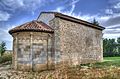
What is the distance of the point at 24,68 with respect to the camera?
17.7 metres

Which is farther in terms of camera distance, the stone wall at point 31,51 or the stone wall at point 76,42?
the stone wall at point 76,42

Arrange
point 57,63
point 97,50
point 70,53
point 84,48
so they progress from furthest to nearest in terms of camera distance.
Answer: point 97,50
point 84,48
point 70,53
point 57,63

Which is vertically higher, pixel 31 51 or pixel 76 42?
pixel 76 42

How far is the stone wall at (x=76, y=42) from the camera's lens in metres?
19.5

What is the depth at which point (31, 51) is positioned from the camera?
1772cm

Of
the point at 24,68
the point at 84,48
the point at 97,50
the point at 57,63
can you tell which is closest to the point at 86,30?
the point at 84,48

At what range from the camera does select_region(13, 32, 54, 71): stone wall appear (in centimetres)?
1775

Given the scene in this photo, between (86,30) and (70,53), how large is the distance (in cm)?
447

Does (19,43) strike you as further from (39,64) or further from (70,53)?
(70,53)

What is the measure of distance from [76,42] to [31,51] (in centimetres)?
610

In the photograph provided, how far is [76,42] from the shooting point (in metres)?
21.7

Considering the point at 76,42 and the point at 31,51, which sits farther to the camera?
the point at 76,42

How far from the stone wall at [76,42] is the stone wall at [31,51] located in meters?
1.48

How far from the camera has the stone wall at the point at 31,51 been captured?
17750 millimetres
